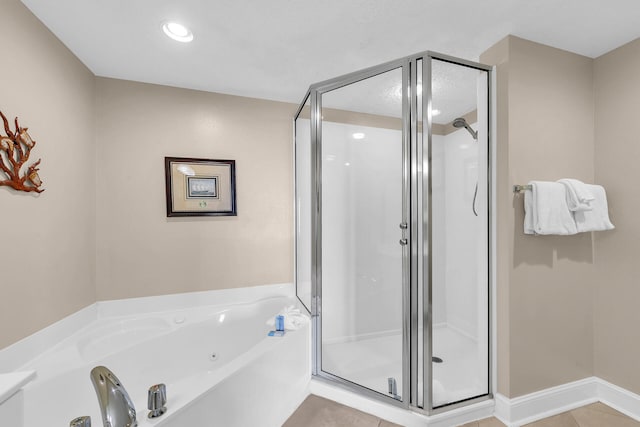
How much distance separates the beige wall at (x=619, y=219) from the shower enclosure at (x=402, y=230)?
82cm

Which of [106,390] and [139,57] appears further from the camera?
[139,57]

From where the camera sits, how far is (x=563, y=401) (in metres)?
1.84

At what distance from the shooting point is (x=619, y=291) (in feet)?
6.07

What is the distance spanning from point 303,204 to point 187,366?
4.85 ft

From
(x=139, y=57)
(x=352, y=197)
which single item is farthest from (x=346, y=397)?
(x=139, y=57)

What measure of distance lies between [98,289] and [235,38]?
6.73ft

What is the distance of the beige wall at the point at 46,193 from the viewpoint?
1399mm

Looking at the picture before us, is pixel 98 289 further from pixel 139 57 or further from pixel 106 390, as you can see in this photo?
pixel 139 57

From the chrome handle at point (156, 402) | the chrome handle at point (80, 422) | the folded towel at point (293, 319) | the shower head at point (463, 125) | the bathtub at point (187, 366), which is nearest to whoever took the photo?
the chrome handle at point (80, 422)

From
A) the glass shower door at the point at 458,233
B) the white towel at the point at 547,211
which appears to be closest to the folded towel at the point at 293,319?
the glass shower door at the point at 458,233

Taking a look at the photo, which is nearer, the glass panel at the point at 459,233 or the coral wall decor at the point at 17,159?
the coral wall decor at the point at 17,159

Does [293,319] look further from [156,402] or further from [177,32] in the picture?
[177,32]

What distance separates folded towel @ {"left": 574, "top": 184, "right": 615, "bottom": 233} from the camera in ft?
Answer: 5.83

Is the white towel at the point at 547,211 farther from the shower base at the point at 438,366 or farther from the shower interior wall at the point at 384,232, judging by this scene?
the shower base at the point at 438,366
